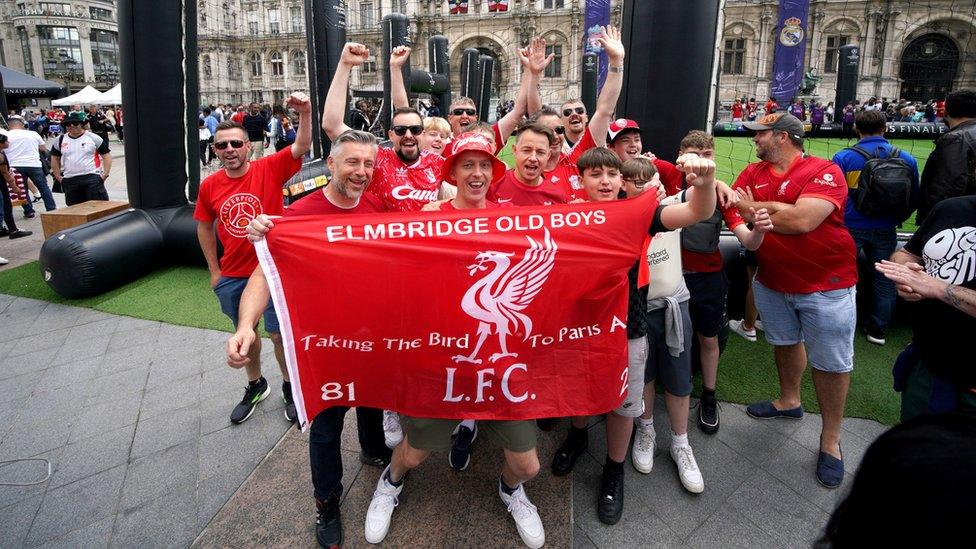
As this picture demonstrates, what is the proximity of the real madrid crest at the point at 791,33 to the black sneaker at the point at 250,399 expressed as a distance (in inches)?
526

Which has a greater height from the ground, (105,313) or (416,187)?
(416,187)

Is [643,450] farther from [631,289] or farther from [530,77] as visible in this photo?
[530,77]

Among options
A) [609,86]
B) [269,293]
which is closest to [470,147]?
[269,293]

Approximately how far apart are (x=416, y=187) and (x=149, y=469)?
2345 millimetres

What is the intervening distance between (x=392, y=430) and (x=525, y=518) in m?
1.10

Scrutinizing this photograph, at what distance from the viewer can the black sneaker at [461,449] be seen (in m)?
2.95

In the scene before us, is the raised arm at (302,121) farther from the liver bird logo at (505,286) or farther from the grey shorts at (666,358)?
the grey shorts at (666,358)

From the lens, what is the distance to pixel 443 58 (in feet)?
61.7

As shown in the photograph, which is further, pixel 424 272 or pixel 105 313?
pixel 105 313

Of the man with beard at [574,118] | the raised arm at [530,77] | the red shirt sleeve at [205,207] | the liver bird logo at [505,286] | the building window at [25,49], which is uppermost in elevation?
the building window at [25,49]

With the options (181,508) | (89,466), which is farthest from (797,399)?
(89,466)

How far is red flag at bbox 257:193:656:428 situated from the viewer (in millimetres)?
2174

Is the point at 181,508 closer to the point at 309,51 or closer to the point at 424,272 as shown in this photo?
the point at 424,272

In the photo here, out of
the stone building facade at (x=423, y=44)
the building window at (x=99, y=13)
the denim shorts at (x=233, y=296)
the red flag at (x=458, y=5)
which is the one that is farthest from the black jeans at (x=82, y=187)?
the building window at (x=99, y=13)
